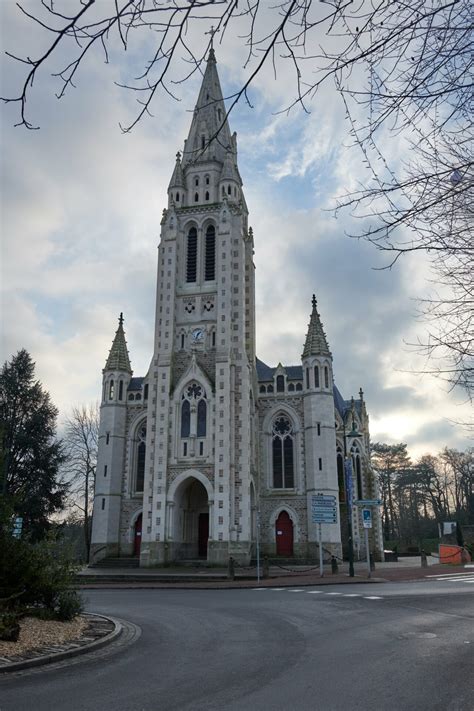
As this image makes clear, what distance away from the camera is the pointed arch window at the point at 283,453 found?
39.1 metres

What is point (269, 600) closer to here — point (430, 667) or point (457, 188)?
point (430, 667)

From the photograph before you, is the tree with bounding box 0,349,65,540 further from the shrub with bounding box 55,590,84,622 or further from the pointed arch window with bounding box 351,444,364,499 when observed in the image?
the shrub with bounding box 55,590,84,622

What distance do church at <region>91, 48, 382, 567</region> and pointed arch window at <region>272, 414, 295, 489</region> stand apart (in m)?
0.07

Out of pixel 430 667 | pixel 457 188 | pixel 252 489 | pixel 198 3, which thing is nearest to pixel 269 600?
pixel 430 667

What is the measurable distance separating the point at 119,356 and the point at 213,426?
35.1 feet

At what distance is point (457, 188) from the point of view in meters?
5.61

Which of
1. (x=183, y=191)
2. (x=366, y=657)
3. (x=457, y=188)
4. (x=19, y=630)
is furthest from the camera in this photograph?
(x=183, y=191)

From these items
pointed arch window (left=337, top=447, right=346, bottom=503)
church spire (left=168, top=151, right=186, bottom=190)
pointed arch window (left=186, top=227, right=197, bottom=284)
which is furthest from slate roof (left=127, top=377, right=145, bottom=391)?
pointed arch window (left=337, top=447, right=346, bottom=503)

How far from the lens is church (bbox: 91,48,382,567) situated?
35594 mm

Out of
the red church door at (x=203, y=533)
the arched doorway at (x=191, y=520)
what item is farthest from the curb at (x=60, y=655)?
the red church door at (x=203, y=533)

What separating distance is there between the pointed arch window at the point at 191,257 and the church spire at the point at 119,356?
23.1 feet

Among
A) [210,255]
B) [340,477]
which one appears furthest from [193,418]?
[340,477]

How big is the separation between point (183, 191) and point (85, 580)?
27.9 m

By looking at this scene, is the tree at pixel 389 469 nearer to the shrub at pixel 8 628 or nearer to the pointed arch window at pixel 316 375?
the pointed arch window at pixel 316 375
